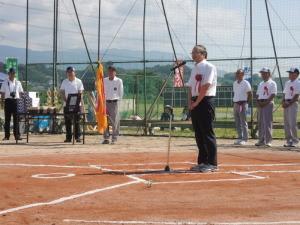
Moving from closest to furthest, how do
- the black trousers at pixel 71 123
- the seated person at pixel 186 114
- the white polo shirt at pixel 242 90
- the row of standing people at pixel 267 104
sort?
the row of standing people at pixel 267 104 → the white polo shirt at pixel 242 90 → the black trousers at pixel 71 123 → the seated person at pixel 186 114

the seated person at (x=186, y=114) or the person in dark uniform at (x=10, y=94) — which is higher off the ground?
the person in dark uniform at (x=10, y=94)

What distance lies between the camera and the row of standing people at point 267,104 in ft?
55.2

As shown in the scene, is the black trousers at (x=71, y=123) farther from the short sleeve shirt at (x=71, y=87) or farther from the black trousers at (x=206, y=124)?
the black trousers at (x=206, y=124)

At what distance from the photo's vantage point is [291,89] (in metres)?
16.8

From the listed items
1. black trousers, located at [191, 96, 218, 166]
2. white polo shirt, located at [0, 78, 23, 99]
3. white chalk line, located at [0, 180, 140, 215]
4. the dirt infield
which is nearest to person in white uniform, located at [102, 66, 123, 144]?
white polo shirt, located at [0, 78, 23, 99]

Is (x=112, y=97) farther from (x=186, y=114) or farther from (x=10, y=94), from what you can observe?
(x=186, y=114)

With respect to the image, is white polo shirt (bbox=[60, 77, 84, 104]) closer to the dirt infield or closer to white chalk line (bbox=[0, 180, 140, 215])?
the dirt infield

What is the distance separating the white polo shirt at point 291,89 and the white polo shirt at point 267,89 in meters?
0.32

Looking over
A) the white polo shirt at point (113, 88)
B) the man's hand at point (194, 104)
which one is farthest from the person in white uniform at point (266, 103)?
the man's hand at point (194, 104)

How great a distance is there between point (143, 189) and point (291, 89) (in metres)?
8.90

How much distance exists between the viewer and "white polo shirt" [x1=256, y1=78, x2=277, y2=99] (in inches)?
673

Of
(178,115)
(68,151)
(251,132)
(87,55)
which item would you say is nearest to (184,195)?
(68,151)

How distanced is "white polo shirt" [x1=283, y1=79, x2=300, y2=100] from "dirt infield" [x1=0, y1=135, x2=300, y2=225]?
2.71 meters

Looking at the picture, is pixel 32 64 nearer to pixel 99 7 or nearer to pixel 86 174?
pixel 99 7
